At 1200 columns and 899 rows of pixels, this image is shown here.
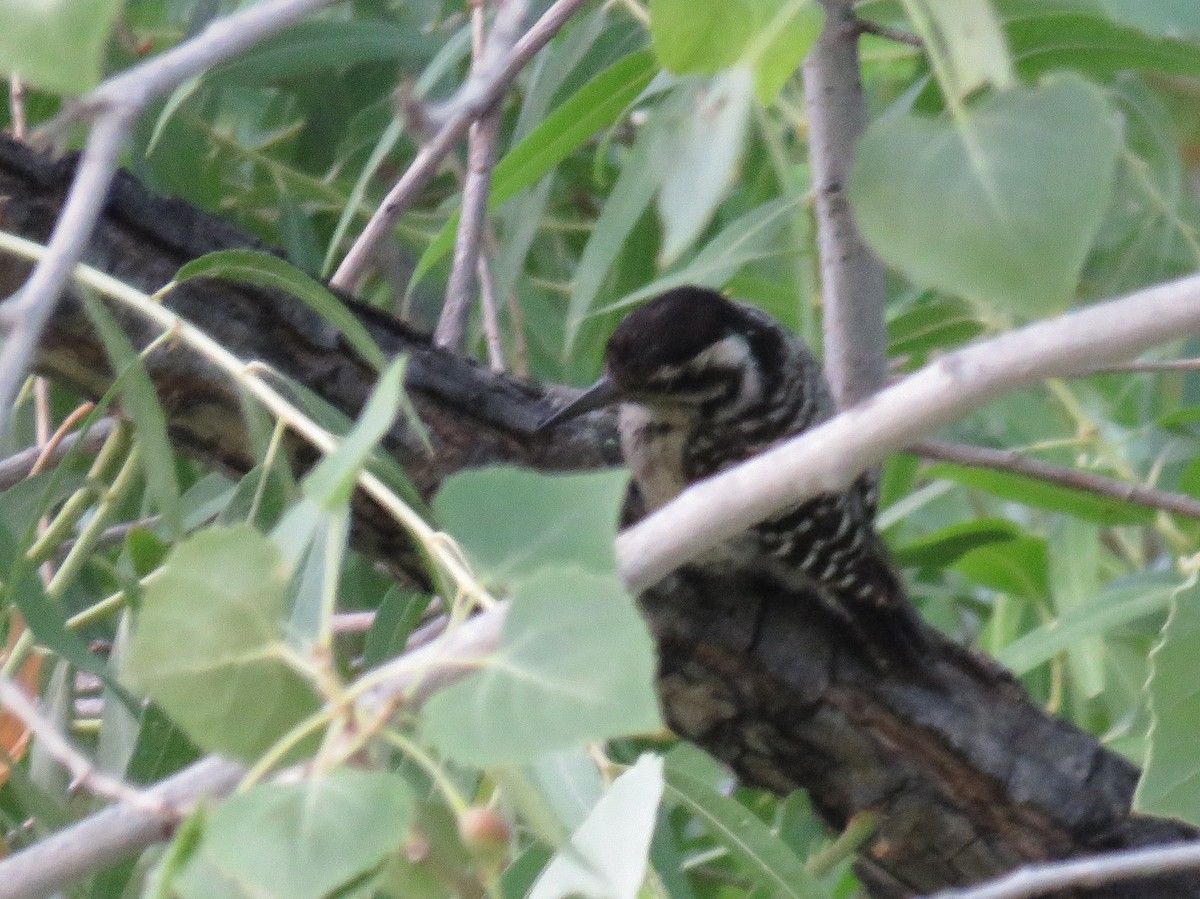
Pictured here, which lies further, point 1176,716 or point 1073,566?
point 1073,566

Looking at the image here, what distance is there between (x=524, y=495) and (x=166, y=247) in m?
0.81

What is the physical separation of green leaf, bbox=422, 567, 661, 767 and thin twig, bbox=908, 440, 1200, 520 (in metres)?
1.20

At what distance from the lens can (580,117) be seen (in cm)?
167

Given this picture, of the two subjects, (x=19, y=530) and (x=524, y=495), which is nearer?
(x=524, y=495)

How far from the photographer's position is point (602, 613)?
0.60 metres

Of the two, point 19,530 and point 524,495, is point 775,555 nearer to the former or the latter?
point 19,530

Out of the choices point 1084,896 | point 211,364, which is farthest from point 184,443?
point 1084,896

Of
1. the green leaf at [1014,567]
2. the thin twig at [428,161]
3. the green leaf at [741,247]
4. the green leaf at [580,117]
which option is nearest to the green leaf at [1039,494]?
the green leaf at [1014,567]

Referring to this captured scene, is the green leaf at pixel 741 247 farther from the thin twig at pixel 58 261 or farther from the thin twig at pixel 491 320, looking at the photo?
the thin twig at pixel 58 261

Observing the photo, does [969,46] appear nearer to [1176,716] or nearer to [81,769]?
[81,769]

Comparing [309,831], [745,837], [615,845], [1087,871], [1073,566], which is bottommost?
[1073,566]

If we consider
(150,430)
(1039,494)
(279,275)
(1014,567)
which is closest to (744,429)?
(1039,494)

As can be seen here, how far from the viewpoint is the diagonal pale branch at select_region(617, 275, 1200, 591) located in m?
0.69

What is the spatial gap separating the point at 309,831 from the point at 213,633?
0.11m
